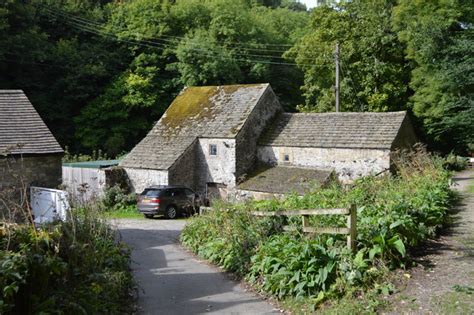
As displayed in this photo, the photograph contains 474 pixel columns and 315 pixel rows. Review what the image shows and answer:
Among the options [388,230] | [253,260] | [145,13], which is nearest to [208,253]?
[253,260]

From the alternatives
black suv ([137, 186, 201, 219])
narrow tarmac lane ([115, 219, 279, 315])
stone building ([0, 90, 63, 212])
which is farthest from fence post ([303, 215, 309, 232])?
black suv ([137, 186, 201, 219])

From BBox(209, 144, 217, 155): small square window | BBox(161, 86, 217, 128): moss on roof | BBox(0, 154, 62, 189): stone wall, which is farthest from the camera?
BBox(161, 86, 217, 128): moss on roof

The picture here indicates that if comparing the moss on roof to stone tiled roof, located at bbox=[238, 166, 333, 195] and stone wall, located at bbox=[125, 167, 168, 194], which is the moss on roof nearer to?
stone wall, located at bbox=[125, 167, 168, 194]

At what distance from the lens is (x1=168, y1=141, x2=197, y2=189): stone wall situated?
29659 millimetres

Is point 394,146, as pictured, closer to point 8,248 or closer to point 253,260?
point 253,260

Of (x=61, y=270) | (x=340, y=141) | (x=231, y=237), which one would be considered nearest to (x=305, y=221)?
(x=231, y=237)

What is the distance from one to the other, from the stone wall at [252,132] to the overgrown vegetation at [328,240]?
12.9m

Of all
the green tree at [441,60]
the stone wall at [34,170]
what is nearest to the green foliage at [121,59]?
the green tree at [441,60]

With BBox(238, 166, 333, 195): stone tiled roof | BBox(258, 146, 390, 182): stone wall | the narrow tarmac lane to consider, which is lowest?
the narrow tarmac lane

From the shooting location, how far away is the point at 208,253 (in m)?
14.9

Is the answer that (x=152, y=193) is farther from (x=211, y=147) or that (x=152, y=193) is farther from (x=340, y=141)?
(x=340, y=141)

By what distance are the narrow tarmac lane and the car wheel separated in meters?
7.56

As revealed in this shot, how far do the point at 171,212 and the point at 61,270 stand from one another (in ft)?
60.3

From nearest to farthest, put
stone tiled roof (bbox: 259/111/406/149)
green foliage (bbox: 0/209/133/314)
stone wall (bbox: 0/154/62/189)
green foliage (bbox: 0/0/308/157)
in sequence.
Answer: green foliage (bbox: 0/209/133/314) < stone wall (bbox: 0/154/62/189) < stone tiled roof (bbox: 259/111/406/149) < green foliage (bbox: 0/0/308/157)
